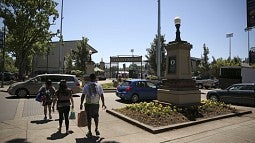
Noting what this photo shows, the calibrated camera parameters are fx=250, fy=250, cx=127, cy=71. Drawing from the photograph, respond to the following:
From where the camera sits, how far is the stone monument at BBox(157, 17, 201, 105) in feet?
37.4

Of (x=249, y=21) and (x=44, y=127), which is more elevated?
(x=249, y=21)

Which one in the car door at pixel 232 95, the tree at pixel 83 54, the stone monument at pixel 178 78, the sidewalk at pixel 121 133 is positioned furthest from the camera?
the tree at pixel 83 54

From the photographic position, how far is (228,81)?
92.4 ft

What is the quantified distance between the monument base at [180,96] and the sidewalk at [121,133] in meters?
1.91

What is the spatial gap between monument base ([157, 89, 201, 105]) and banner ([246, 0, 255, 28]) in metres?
19.4

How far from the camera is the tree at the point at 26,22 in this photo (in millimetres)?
35031

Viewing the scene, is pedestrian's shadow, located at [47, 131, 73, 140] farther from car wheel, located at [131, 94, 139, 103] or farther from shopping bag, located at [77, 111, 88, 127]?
car wheel, located at [131, 94, 139, 103]

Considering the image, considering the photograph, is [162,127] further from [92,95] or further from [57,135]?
[57,135]

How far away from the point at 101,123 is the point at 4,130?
329 centimetres

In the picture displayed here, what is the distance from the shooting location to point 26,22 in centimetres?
3541

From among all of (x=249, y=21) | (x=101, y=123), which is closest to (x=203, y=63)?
(x=249, y=21)

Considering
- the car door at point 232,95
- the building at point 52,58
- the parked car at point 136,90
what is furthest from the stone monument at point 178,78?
the building at point 52,58

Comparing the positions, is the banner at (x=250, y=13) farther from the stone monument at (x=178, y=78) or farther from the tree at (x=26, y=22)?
the tree at (x=26, y=22)

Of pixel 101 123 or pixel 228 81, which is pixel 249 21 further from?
pixel 101 123
